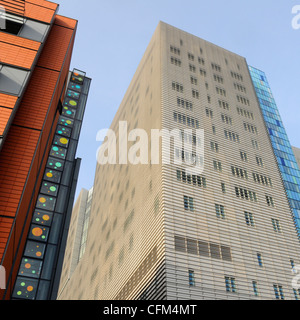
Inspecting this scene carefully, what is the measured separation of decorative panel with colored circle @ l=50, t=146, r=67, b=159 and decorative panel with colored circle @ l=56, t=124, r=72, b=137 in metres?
1.94

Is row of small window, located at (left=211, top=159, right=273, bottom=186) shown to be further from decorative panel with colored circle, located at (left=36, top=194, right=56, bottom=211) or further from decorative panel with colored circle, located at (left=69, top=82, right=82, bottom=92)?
decorative panel with colored circle, located at (left=36, top=194, right=56, bottom=211)

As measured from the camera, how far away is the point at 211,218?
3994cm

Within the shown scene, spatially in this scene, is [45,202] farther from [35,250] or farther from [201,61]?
[201,61]

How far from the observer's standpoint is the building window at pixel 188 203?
3947 cm

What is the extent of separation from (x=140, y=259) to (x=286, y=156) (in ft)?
122

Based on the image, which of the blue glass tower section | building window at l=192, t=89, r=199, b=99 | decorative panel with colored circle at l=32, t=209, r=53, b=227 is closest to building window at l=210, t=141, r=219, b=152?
building window at l=192, t=89, r=199, b=99

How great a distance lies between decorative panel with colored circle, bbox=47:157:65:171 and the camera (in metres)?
31.2

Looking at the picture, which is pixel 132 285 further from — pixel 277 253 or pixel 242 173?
pixel 242 173

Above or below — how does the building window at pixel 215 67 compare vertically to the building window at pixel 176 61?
above

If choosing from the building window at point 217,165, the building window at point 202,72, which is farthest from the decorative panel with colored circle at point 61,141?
the building window at point 202,72

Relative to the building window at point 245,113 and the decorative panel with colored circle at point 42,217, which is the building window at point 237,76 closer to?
the building window at point 245,113

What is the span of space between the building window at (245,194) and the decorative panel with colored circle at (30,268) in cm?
2816

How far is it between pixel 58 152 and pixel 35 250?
34.4ft

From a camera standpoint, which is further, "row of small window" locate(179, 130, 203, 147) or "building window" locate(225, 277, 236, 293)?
"row of small window" locate(179, 130, 203, 147)
